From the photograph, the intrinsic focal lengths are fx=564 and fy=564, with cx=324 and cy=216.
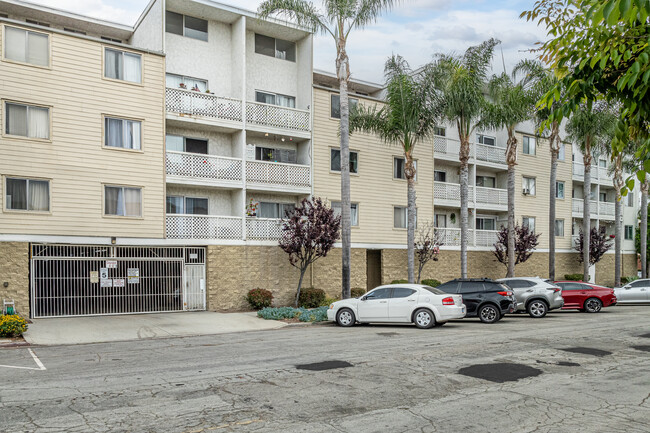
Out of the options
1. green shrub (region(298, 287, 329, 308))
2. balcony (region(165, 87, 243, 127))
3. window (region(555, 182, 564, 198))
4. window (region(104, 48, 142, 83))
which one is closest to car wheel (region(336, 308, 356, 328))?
green shrub (region(298, 287, 329, 308))

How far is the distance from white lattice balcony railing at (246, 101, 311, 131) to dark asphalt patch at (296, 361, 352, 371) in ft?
56.0

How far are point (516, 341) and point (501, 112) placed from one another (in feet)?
56.8

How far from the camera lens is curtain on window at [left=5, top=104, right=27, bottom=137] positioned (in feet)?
68.1

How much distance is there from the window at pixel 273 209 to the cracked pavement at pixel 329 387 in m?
12.4

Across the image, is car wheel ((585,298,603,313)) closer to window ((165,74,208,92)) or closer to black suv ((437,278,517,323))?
black suv ((437,278,517,323))

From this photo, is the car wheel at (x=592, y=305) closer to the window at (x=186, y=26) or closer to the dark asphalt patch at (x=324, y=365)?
the dark asphalt patch at (x=324, y=365)

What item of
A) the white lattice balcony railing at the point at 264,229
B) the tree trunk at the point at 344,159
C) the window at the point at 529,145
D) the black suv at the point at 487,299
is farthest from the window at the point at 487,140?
the black suv at the point at 487,299

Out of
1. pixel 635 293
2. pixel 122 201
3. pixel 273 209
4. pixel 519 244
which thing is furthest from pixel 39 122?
pixel 635 293

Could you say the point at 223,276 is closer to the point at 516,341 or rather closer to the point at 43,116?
the point at 43,116

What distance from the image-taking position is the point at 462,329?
18.3 m

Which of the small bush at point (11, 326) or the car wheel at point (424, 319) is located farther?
the car wheel at point (424, 319)

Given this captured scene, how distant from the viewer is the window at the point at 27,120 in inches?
819

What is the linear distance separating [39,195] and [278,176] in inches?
411

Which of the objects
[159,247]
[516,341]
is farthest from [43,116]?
[516,341]
